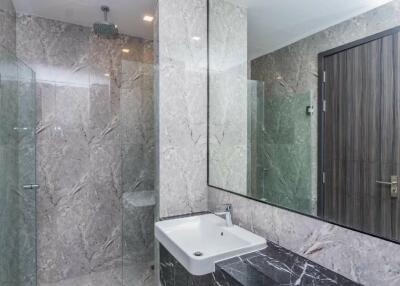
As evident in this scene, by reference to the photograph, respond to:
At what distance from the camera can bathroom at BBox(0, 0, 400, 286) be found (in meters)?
1.08

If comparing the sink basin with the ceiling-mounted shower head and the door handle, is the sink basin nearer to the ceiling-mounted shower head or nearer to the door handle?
the door handle

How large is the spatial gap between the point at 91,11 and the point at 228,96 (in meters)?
1.51

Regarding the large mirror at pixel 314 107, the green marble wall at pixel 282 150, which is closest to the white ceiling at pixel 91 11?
the large mirror at pixel 314 107

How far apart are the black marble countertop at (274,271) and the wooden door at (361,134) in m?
0.24

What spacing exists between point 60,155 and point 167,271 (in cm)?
155

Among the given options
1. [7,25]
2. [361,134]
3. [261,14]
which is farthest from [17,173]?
[361,134]

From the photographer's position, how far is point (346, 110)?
1.14 meters

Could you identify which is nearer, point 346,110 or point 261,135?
point 346,110

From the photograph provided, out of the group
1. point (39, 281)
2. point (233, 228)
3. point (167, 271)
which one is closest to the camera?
point (233, 228)

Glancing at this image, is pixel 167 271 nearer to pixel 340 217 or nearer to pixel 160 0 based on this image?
pixel 340 217

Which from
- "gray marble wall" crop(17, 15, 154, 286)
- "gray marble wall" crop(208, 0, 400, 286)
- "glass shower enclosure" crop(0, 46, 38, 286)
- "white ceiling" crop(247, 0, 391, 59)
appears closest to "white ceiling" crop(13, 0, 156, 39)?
"gray marble wall" crop(17, 15, 154, 286)

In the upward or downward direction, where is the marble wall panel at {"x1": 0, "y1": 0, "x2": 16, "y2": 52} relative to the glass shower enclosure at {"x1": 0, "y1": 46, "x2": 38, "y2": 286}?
upward

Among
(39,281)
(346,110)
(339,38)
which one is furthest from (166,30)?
(39,281)

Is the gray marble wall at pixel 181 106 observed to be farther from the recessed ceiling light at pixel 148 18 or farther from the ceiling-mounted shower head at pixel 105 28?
the ceiling-mounted shower head at pixel 105 28
